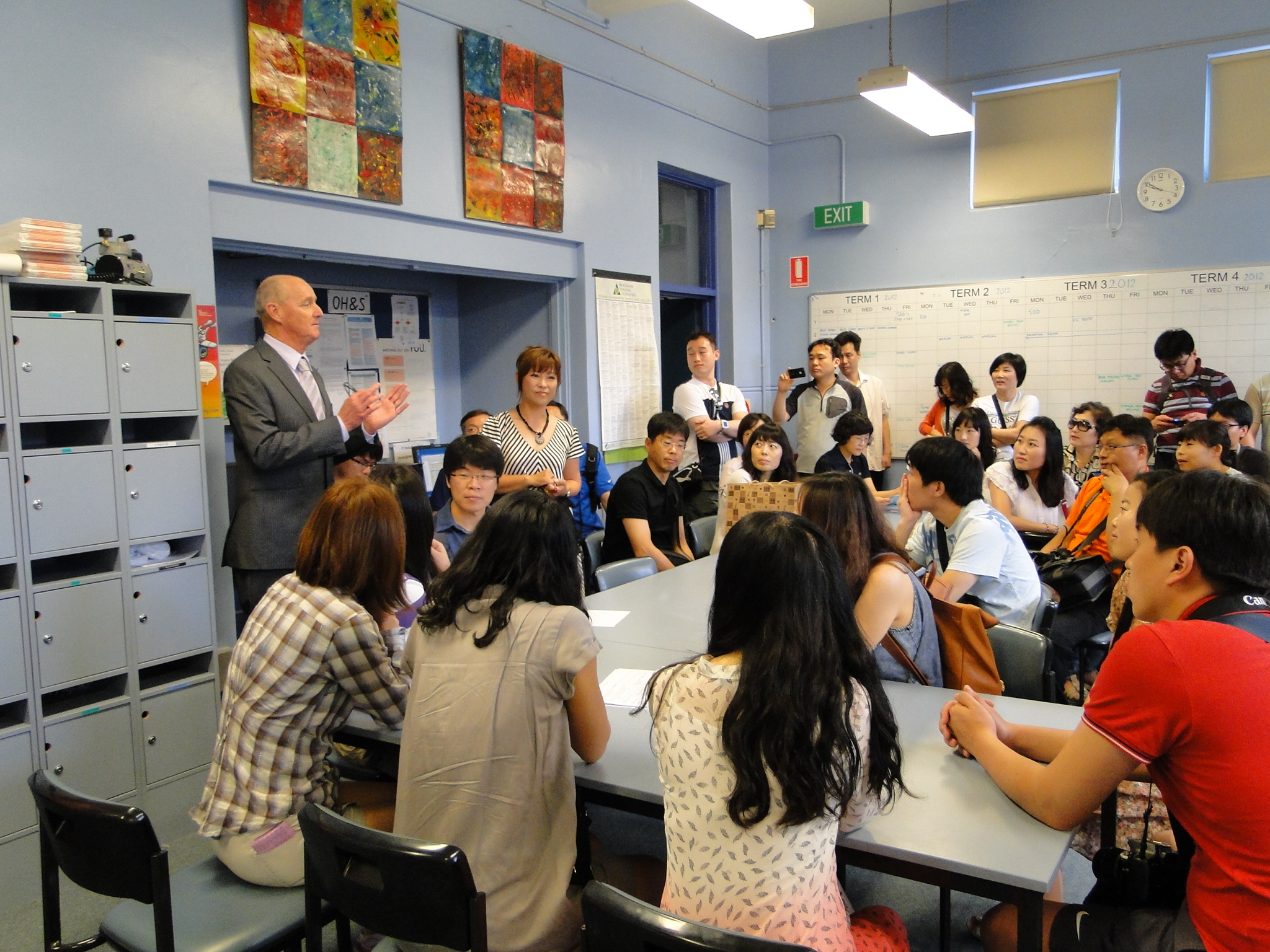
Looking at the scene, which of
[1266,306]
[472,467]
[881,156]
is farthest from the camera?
[881,156]

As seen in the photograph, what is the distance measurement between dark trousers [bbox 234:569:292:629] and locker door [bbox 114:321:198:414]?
59 cm

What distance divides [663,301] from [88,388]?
4.74 m

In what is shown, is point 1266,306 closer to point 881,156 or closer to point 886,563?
point 881,156

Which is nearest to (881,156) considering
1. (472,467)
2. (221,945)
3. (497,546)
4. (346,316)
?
(346,316)

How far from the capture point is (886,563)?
230cm

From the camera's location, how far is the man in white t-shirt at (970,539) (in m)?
2.79

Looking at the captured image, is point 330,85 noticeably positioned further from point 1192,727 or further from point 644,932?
point 1192,727

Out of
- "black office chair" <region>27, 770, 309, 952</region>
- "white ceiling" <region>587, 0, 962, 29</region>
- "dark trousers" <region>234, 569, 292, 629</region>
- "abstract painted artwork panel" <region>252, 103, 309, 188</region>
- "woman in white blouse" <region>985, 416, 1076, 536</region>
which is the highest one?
"white ceiling" <region>587, 0, 962, 29</region>

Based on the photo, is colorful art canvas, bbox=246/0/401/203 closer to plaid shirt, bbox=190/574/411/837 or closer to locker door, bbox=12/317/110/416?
locker door, bbox=12/317/110/416

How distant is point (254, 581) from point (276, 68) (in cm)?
201

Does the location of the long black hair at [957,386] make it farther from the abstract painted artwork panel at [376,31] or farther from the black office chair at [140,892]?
the black office chair at [140,892]

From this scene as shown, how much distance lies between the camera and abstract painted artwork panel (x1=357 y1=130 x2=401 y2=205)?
404cm

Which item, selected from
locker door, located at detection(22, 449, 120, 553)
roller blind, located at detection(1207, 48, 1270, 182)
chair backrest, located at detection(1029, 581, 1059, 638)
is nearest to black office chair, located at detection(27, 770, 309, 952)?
locker door, located at detection(22, 449, 120, 553)

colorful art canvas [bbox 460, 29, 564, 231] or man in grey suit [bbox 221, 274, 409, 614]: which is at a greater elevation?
colorful art canvas [bbox 460, 29, 564, 231]
